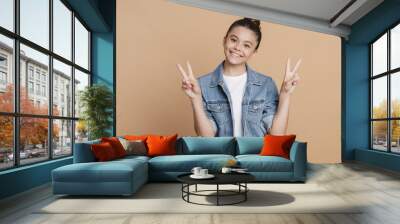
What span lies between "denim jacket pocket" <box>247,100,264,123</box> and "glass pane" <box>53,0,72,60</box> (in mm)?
3755

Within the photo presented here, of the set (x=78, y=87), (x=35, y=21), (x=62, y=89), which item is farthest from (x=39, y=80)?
(x=78, y=87)

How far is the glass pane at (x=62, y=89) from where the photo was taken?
21.2 ft

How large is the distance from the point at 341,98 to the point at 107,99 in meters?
5.20

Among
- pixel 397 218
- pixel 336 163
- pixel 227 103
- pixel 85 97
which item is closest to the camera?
pixel 397 218

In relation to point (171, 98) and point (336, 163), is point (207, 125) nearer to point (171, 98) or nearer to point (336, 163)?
point (171, 98)

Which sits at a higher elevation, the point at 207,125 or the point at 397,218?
the point at 207,125

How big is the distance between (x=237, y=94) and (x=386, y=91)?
3235mm

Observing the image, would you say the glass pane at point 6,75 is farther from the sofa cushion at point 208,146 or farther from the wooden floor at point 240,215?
the sofa cushion at point 208,146

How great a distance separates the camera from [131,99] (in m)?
8.44

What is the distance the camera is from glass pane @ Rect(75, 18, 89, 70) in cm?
768

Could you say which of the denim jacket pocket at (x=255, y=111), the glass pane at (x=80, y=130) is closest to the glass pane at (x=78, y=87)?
the glass pane at (x=80, y=130)

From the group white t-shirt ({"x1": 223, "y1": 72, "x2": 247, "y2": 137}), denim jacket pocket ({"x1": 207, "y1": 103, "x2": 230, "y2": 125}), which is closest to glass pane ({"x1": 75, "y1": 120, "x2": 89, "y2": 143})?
denim jacket pocket ({"x1": 207, "y1": 103, "x2": 230, "y2": 125})

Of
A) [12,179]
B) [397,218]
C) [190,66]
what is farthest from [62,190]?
[190,66]


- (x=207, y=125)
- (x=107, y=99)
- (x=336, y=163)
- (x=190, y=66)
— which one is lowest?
(x=336, y=163)
